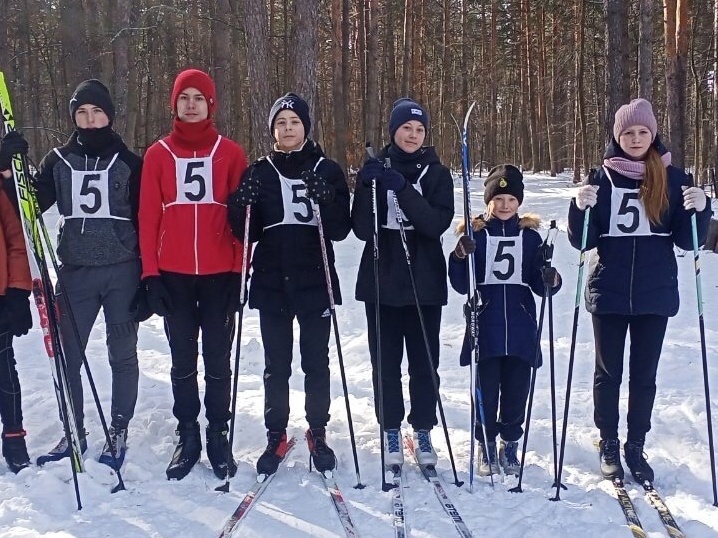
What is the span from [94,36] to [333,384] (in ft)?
45.2

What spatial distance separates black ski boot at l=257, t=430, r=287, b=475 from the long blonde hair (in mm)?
2562

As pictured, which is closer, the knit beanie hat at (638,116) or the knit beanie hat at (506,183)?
the knit beanie hat at (638,116)

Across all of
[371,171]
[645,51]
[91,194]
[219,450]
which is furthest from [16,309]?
[645,51]

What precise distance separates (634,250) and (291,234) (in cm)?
200

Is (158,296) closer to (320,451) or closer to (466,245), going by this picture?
(320,451)

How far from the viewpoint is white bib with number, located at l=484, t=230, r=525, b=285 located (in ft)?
12.1

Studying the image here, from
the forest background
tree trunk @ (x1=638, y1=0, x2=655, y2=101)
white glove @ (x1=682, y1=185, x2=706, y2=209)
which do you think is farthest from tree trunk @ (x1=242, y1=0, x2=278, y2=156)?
tree trunk @ (x1=638, y1=0, x2=655, y2=101)

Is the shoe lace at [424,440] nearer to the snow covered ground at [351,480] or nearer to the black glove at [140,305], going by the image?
the snow covered ground at [351,480]

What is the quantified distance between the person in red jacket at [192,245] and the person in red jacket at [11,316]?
0.79 metres

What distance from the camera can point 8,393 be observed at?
12.4 feet

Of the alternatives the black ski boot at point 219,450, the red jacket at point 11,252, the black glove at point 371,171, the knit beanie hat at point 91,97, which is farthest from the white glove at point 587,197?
the red jacket at point 11,252

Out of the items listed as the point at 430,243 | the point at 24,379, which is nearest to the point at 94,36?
the point at 24,379

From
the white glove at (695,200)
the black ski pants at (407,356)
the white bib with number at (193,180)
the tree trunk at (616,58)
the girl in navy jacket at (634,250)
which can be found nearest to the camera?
the white glove at (695,200)

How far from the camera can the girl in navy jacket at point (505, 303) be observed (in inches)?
145
